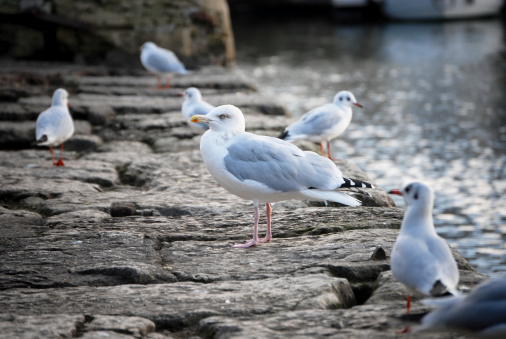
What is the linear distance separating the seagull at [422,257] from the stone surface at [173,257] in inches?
4.0

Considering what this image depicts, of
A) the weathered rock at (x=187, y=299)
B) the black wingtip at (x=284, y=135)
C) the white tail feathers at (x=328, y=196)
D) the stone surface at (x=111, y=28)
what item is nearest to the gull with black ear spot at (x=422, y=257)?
the weathered rock at (x=187, y=299)

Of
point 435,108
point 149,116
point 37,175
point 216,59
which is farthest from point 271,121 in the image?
point 435,108

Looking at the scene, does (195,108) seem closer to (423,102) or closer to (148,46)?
(148,46)

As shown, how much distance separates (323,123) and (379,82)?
6.95 metres

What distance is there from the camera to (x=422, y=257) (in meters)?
2.23

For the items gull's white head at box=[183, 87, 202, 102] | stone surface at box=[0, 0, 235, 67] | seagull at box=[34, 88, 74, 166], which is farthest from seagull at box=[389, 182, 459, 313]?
stone surface at box=[0, 0, 235, 67]

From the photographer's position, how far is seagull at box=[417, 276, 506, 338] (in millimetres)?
1877

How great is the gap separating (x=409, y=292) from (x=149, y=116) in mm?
3822

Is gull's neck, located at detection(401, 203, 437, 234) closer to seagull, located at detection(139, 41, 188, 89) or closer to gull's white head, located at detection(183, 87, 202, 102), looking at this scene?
gull's white head, located at detection(183, 87, 202, 102)

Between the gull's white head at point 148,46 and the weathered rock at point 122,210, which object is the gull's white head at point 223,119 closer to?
the weathered rock at point 122,210

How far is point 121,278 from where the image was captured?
8.99 feet

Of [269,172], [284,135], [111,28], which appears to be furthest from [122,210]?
[111,28]

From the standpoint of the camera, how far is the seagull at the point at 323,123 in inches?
194

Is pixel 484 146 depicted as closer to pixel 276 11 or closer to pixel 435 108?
pixel 435 108
